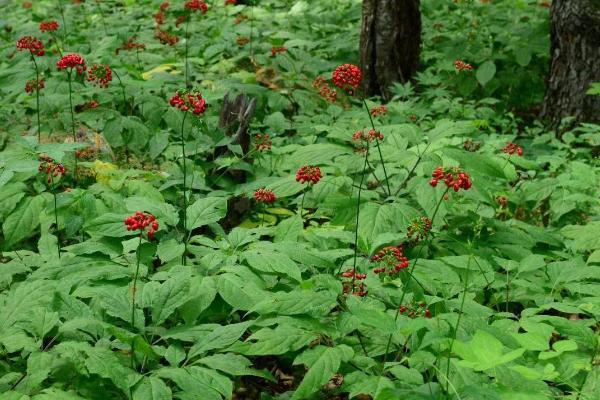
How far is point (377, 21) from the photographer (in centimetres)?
644

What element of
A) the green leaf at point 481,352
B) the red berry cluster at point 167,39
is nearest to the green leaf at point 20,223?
the green leaf at point 481,352

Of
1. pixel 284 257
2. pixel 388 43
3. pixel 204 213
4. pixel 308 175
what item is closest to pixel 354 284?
pixel 284 257

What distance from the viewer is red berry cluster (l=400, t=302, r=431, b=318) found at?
256 centimetres

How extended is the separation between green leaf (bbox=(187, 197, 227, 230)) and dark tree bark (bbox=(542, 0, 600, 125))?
12.5 feet

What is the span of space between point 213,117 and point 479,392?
3.63m

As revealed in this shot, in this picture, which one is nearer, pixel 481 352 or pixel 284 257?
pixel 481 352

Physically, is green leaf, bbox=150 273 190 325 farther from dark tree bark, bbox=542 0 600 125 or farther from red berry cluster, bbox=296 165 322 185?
dark tree bark, bbox=542 0 600 125

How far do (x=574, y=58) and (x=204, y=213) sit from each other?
13.1 ft

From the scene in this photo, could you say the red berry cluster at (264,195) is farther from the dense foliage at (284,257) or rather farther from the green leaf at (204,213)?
the green leaf at (204,213)

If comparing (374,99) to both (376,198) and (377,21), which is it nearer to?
(377,21)

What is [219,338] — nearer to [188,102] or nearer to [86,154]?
[188,102]

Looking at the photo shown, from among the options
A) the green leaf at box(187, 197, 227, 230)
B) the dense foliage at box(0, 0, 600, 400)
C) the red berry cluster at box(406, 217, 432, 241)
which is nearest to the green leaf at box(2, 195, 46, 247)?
the dense foliage at box(0, 0, 600, 400)

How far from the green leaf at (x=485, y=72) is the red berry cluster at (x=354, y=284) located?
3944 millimetres

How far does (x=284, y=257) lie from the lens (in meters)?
2.74
